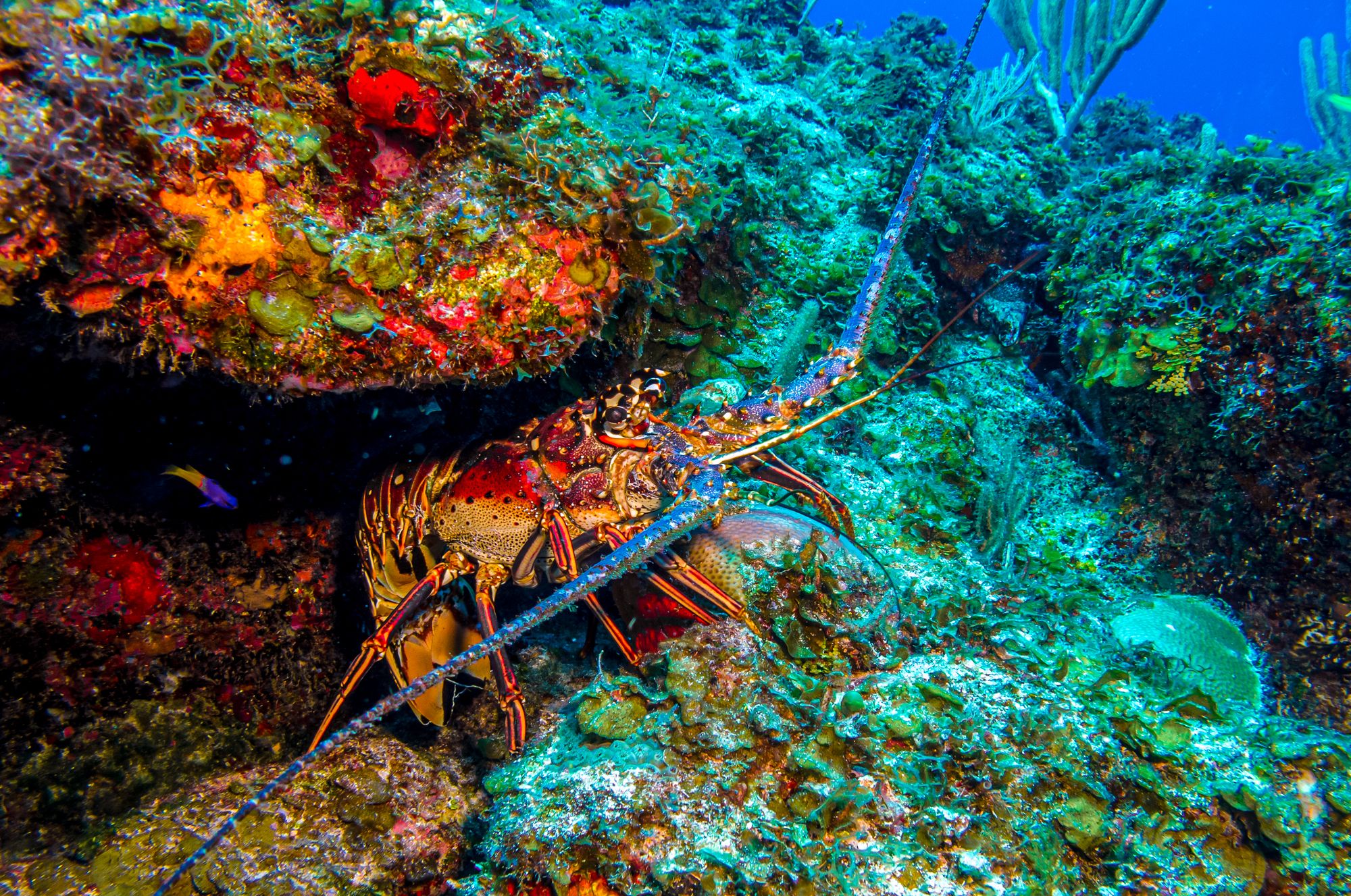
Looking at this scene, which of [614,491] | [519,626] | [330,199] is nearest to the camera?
[519,626]

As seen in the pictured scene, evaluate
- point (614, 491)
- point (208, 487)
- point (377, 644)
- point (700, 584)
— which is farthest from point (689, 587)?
point (208, 487)

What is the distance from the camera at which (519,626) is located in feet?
5.02

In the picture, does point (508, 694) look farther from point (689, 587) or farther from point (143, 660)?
point (143, 660)

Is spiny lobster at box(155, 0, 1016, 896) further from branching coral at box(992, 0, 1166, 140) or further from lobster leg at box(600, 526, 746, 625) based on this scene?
branching coral at box(992, 0, 1166, 140)

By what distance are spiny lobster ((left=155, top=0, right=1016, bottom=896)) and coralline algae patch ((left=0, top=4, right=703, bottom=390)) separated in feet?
2.17

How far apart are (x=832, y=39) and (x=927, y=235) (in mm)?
5947

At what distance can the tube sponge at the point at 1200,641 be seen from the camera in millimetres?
2719

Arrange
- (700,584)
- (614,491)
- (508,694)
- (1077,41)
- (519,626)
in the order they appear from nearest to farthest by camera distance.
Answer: (519,626), (700,584), (508,694), (614,491), (1077,41)

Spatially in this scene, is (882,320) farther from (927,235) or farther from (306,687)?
(306,687)

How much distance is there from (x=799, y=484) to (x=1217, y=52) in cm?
11570

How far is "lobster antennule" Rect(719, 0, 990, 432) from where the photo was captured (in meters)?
2.30

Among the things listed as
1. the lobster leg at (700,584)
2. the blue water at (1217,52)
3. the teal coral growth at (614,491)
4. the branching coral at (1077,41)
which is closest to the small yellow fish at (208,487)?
the teal coral growth at (614,491)

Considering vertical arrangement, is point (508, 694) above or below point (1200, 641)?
below

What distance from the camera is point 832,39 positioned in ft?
28.5
